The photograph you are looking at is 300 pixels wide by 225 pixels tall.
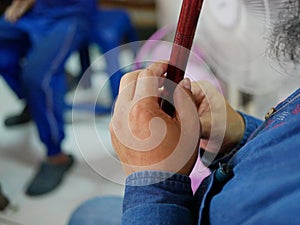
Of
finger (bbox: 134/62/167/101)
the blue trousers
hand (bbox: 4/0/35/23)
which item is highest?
finger (bbox: 134/62/167/101)

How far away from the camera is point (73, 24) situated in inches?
61.4

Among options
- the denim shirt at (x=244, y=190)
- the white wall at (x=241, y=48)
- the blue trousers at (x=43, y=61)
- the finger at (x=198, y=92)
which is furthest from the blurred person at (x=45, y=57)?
the denim shirt at (x=244, y=190)

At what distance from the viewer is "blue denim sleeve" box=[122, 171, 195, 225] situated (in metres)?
0.46

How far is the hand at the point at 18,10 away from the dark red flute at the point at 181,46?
4.26 feet

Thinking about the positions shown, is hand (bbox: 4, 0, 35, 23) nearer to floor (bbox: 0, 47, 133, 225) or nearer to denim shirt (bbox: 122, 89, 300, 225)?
floor (bbox: 0, 47, 133, 225)

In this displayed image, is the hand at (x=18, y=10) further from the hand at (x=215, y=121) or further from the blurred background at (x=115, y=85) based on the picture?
the hand at (x=215, y=121)

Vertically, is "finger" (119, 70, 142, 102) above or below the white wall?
above

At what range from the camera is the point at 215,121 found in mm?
607

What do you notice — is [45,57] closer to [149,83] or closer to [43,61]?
[43,61]

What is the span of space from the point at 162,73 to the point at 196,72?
0.77 feet

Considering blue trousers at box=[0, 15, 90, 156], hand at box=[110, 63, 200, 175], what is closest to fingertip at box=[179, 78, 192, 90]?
hand at box=[110, 63, 200, 175]

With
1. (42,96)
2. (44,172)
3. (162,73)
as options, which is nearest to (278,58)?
(162,73)

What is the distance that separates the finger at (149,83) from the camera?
19.8 inches

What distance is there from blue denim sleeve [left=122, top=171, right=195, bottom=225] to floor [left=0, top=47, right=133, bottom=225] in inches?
23.1
